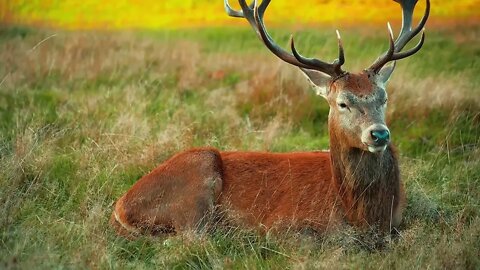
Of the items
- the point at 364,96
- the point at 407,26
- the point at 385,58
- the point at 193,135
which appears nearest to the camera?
the point at 364,96

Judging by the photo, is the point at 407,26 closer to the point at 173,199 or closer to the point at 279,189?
the point at 279,189

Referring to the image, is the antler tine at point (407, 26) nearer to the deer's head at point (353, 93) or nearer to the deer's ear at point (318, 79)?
the deer's head at point (353, 93)

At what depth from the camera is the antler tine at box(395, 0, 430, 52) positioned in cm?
586

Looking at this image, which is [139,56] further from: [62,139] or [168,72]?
[62,139]

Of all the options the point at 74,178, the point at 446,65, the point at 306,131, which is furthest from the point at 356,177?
the point at 446,65

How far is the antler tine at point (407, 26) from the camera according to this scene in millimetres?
5863

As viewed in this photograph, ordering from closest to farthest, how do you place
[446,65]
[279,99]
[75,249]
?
[75,249], [279,99], [446,65]

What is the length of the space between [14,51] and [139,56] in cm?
209

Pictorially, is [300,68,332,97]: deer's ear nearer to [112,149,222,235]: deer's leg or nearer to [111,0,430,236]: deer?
[111,0,430,236]: deer

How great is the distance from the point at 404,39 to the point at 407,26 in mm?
210

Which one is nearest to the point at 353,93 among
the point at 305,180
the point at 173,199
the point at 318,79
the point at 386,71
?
the point at 318,79

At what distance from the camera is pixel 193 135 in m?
7.98

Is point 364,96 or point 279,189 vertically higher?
point 364,96

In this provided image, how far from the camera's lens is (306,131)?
882cm
